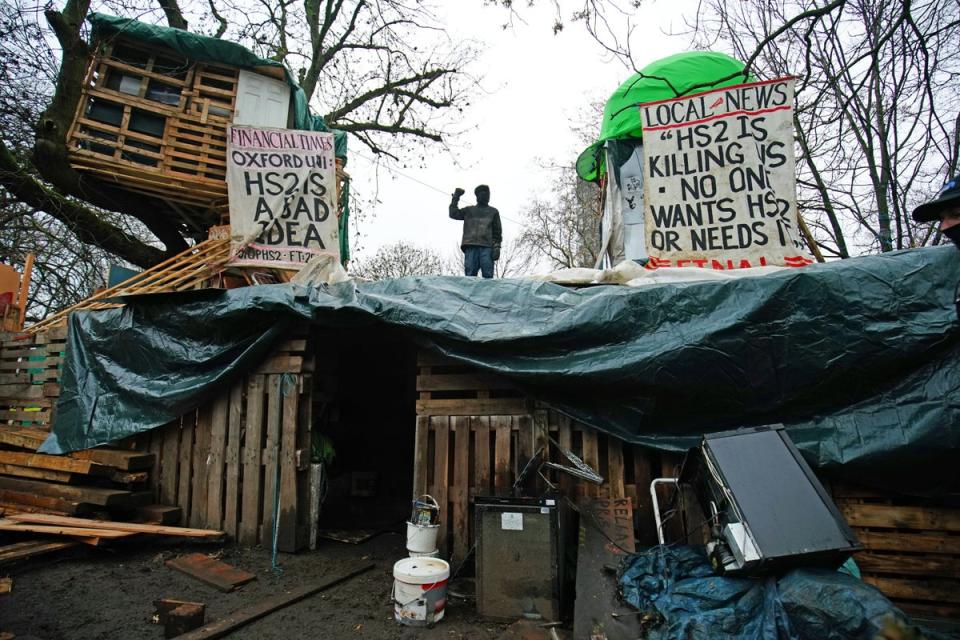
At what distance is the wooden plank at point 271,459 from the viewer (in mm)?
5152

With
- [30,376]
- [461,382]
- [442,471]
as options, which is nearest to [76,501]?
[30,376]

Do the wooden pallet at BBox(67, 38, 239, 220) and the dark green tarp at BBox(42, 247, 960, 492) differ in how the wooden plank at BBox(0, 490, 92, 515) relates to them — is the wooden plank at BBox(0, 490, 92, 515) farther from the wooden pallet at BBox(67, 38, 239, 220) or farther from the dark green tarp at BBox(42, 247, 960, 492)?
the wooden pallet at BBox(67, 38, 239, 220)

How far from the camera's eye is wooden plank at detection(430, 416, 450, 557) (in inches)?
186

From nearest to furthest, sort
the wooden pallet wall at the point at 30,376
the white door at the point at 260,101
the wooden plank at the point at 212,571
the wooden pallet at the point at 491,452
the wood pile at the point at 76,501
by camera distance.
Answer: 1. the wooden plank at the point at 212,571
2. the wooden pallet at the point at 491,452
3. the wood pile at the point at 76,501
4. the wooden pallet wall at the point at 30,376
5. the white door at the point at 260,101

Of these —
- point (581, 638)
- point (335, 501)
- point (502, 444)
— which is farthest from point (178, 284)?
point (581, 638)

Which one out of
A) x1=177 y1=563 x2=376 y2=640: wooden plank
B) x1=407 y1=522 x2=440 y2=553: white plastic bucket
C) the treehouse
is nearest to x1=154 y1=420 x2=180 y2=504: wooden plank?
x1=177 y1=563 x2=376 y2=640: wooden plank

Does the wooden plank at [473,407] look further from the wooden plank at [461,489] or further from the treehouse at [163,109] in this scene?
the treehouse at [163,109]

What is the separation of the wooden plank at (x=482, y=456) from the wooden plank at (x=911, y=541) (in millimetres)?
2837

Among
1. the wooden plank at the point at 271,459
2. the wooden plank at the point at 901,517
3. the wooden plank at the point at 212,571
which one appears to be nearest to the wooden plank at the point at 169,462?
the wooden plank at the point at 212,571

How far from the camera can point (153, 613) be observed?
381cm

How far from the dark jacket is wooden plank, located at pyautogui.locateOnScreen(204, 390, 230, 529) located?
4414 millimetres

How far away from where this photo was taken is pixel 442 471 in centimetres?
481

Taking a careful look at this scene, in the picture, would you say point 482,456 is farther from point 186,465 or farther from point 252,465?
point 186,465

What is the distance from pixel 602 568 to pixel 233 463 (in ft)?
12.4
